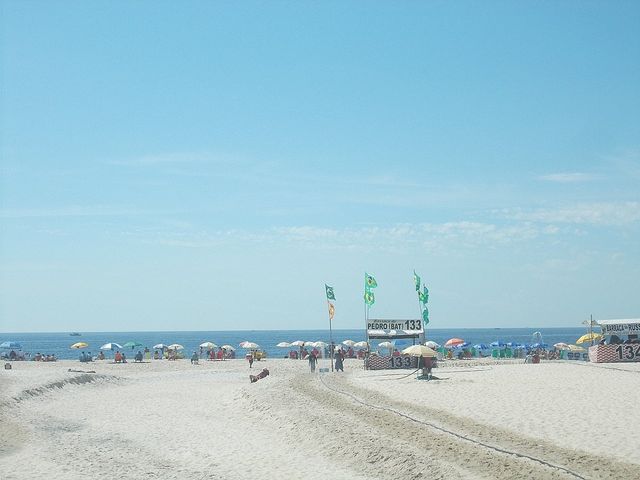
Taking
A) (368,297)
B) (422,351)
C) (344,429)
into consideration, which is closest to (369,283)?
(368,297)

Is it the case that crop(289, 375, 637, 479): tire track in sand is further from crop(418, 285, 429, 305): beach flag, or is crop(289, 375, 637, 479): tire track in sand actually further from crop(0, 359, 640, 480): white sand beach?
crop(418, 285, 429, 305): beach flag

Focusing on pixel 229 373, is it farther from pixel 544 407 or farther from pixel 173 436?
pixel 544 407

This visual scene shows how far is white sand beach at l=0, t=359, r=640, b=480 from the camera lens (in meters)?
13.9

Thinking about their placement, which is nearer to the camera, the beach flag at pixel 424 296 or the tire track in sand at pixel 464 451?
the tire track in sand at pixel 464 451

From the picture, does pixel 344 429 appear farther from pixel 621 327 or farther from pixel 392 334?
pixel 621 327

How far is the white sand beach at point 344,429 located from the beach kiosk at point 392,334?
12.9ft

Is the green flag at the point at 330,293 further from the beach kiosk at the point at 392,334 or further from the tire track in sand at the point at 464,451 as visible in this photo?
the tire track in sand at the point at 464,451

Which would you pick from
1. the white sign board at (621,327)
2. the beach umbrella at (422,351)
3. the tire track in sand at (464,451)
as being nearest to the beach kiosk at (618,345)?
the white sign board at (621,327)

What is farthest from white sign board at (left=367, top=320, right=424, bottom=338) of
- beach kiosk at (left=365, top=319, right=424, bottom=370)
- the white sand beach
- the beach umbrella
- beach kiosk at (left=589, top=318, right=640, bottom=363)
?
beach kiosk at (left=589, top=318, right=640, bottom=363)

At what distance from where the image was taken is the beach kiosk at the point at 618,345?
3338cm

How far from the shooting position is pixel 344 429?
17.8 m

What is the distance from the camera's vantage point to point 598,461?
12.5 m

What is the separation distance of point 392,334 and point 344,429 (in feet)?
61.5

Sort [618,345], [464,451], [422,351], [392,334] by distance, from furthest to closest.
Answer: [392,334]
[618,345]
[422,351]
[464,451]
